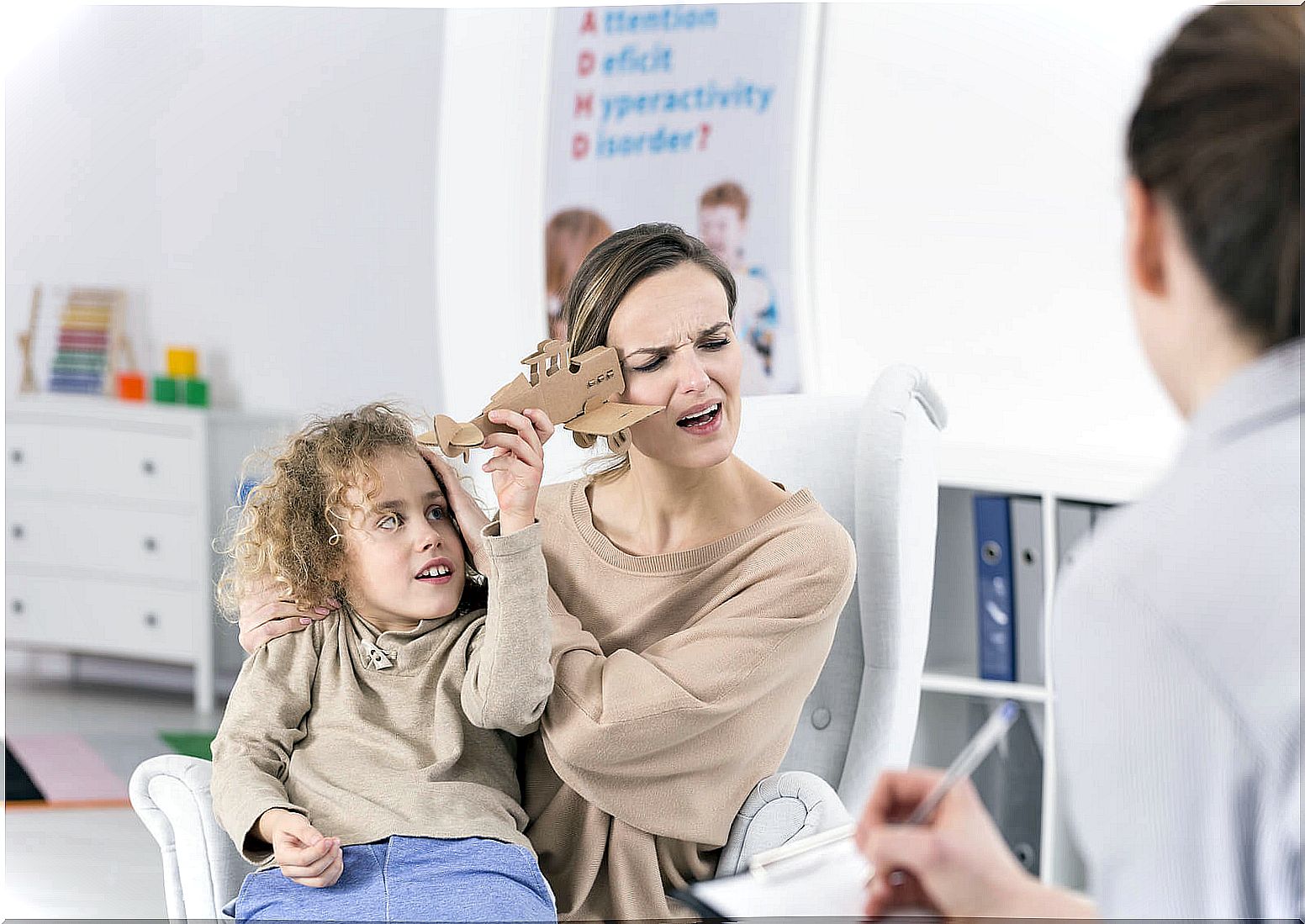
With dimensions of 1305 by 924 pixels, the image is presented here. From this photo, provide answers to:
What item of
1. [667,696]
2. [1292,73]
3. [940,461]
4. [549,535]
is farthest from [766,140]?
[1292,73]

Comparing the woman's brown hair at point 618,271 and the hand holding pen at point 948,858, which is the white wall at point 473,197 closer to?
the woman's brown hair at point 618,271

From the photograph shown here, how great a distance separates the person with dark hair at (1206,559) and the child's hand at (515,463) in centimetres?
53

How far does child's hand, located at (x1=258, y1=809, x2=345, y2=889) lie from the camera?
1180mm

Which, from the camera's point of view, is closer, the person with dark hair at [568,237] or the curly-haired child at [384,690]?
the curly-haired child at [384,690]

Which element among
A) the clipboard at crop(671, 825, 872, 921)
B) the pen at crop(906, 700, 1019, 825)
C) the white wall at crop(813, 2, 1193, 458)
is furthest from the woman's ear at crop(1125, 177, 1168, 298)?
the white wall at crop(813, 2, 1193, 458)

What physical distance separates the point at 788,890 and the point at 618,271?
0.66 metres

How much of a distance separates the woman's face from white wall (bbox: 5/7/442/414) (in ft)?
8.55

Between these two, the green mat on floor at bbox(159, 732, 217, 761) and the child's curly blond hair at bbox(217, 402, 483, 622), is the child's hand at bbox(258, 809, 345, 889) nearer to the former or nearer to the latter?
the child's curly blond hair at bbox(217, 402, 483, 622)

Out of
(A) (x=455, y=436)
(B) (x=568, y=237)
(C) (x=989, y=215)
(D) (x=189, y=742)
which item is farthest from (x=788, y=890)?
(D) (x=189, y=742)

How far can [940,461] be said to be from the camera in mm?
2166

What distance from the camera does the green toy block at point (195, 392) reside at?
3.81m

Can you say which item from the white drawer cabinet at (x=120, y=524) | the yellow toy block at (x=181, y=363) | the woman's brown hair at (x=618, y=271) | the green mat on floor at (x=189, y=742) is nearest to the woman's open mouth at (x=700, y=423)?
the woman's brown hair at (x=618, y=271)

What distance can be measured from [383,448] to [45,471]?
9.07 feet

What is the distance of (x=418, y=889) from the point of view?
120 centimetres
